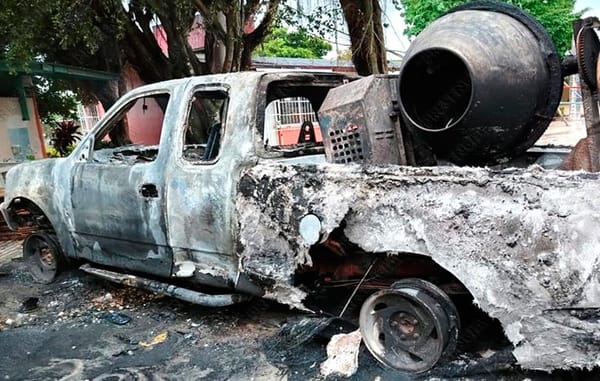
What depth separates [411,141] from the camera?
326cm

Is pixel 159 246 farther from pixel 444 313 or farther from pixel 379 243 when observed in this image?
pixel 444 313

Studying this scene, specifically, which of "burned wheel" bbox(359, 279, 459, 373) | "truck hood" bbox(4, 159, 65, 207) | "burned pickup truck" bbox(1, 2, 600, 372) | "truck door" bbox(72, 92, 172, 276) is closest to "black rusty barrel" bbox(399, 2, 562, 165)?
"burned pickup truck" bbox(1, 2, 600, 372)

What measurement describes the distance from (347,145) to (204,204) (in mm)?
1044

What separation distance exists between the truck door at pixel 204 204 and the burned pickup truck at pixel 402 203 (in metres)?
0.01

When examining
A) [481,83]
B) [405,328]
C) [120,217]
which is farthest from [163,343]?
[481,83]

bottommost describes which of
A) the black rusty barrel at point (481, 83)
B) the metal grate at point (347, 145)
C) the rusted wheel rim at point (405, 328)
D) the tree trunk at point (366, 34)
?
the rusted wheel rim at point (405, 328)

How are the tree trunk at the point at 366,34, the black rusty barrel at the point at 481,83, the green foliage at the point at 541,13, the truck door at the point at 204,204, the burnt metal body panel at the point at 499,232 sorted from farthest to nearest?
the green foliage at the point at 541,13, the tree trunk at the point at 366,34, the truck door at the point at 204,204, the black rusty barrel at the point at 481,83, the burnt metal body panel at the point at 499,232

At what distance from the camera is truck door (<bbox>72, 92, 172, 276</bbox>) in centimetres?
371

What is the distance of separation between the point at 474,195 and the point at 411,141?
985mm

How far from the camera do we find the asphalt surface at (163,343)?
304cm

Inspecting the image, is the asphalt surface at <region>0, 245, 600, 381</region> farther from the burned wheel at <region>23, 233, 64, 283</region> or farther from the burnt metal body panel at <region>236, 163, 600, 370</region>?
the burnt metal body panel at <region>236, 163, 600, 370</region>

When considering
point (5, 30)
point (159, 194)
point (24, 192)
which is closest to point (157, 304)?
point (159, 194)

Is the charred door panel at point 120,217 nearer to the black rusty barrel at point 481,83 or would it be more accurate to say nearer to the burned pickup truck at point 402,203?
the burned pickup truck at point 402,203

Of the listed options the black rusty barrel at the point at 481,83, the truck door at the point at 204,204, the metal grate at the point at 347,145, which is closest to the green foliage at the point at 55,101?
the truck door at the point at 204,204
